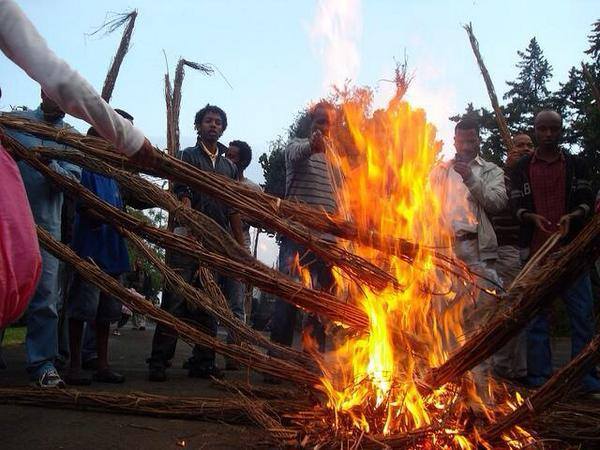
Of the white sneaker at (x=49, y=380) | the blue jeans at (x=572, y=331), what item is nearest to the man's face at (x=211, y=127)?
the white sneaker at (x=49, y=380)

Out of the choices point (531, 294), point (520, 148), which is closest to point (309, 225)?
point (531, 294)

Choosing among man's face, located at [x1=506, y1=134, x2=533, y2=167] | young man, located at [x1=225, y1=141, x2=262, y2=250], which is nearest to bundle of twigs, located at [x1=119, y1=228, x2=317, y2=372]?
man's face, located at [x1=506, y1=134, x2=533, y2=167]

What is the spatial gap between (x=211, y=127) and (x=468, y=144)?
7.44 feet

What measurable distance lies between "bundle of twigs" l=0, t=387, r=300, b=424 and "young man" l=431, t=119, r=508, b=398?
7.22 ft

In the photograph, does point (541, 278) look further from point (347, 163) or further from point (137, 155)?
point (347, 163)

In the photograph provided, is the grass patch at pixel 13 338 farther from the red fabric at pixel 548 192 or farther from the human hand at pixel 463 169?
the red fabric at pixel 548 192

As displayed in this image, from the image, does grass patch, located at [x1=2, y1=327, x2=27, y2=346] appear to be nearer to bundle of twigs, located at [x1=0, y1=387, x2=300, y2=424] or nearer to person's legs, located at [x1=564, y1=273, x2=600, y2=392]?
bundle of twigs, located at [x1=0, y1=387, x2=300, y2=424]

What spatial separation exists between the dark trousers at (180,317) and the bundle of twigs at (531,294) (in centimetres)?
253

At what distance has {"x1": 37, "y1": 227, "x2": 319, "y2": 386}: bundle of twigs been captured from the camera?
11.1 feet

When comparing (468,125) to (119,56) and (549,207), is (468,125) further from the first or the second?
(119,56)

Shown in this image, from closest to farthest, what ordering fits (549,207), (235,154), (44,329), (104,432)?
(104,432), (44,329), (549,207), (235,154)

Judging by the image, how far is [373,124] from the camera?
14.5ft

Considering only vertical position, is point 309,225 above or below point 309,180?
below

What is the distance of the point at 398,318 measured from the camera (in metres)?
3.22
